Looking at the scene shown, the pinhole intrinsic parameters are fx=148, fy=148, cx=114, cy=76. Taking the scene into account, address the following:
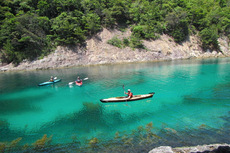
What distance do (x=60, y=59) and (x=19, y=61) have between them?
12.3 m

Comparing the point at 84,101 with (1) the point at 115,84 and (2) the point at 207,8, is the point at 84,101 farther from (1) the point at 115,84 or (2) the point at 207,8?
(2) the point at 207,8

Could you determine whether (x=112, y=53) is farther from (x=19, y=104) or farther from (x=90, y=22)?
(x=19, y=104)

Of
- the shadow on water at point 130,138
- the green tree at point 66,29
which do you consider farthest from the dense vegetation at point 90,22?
the shadow on water at point 130,138

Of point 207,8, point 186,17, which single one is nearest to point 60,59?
point 186,17

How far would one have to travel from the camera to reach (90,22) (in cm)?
5450

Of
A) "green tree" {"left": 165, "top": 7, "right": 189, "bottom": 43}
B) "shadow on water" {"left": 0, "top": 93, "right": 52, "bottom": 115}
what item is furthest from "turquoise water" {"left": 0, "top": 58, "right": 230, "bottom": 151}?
"green tree" {"left": 165, "top": 7, "right": 189, "bottom": 43}

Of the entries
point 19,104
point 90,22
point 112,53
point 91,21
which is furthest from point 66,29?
point 19,104

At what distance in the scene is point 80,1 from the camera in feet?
186

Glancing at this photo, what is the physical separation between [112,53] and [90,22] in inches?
551

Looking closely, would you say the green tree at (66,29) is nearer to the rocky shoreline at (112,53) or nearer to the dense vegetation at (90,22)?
the dense vegetation at (90,22)

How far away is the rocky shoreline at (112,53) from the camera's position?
1902 inches

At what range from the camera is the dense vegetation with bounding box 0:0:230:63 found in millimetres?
46406

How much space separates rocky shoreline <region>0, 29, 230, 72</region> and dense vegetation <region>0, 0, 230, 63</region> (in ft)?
7.82

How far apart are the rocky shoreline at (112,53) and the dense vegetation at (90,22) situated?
7.82 ft
